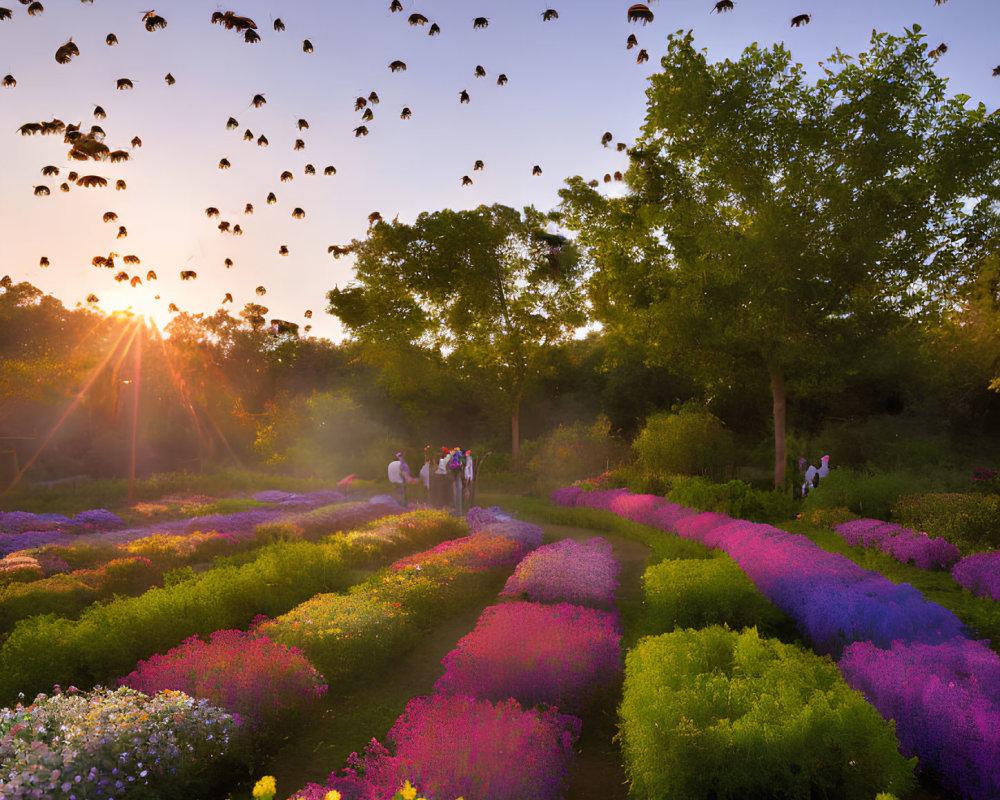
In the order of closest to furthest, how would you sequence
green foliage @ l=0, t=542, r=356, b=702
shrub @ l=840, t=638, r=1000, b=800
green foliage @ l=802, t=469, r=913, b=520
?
shrub @ l=840, t=638, r=1000, b=800 → green foliage @ l=0, t=542, r=356, b=702 → green foliage @ l=802, t=469, r=913, b=520

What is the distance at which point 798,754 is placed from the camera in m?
3.24

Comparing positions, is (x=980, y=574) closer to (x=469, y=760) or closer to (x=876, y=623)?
(x=876, y=623)

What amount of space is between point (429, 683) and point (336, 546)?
507cm

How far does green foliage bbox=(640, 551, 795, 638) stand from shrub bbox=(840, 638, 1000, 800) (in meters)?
1.67

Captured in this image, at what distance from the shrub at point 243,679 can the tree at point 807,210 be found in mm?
11953

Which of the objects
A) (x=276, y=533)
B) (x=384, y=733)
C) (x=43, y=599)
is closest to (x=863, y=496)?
(x=384, y=733)

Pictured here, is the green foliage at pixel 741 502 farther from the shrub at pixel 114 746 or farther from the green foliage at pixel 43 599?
the green foliage at pixel 43 599

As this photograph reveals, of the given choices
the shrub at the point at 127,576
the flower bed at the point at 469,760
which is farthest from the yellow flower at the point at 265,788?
the shrub at the point at 127,576

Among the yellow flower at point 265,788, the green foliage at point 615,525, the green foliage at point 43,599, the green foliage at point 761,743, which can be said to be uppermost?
the yellow flower at point 265,788

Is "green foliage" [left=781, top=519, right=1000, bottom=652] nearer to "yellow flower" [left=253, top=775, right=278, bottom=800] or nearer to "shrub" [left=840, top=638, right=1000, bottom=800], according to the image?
"shrub" [left=840, top=638, right=1000, bottom=800]

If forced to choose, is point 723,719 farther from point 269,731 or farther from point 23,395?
point 23,395

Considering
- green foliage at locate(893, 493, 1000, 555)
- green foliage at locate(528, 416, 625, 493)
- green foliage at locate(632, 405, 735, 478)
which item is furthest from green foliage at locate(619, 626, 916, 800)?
green foliage at locate(528, 416, 625, 493)

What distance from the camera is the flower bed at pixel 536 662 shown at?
4910 millimetres

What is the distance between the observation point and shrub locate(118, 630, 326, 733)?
184 inches
